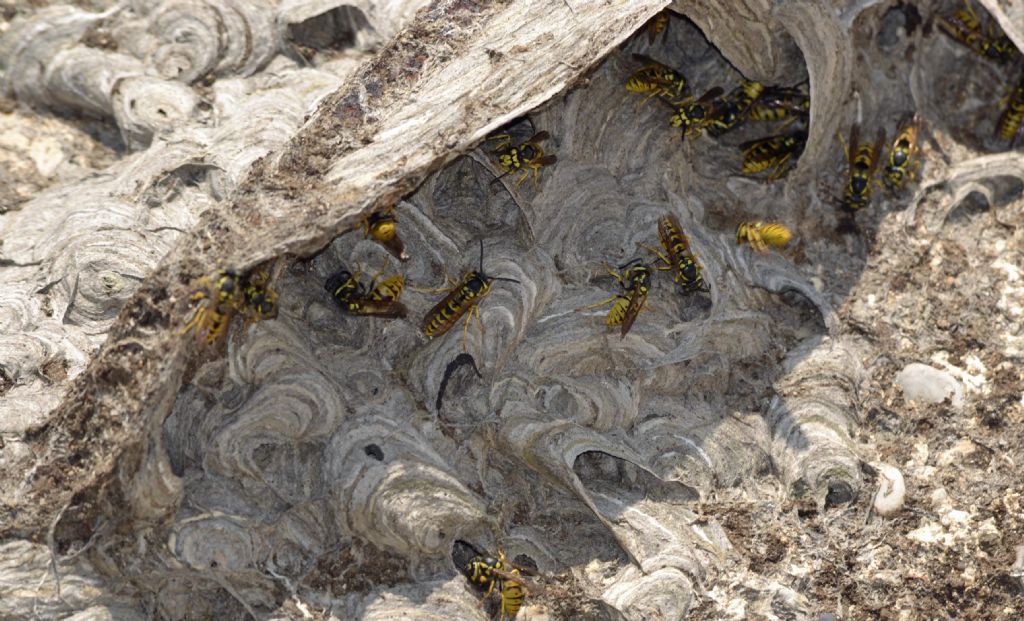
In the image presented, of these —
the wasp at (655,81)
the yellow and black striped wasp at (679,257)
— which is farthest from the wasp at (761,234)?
the wasp at (655,81)

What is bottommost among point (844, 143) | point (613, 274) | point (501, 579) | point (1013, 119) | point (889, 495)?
point (889, 495)

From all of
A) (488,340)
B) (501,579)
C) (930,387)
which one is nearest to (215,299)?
(488,340)

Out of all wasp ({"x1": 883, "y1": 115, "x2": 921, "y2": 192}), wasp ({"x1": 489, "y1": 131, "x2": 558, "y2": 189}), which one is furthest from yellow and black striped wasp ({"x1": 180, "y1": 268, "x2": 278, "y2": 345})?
wasp ({"x1": 883, "y1": 115, "x2": 921, "y2": 192})

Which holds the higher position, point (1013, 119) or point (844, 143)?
point (844, 143)

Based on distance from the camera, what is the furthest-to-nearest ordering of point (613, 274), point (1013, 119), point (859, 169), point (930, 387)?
point (1013, 119)
point (859, 169)
point (930, 387)
point (613, 274)

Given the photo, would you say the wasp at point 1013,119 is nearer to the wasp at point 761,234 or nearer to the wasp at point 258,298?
the wasp at point 761,234

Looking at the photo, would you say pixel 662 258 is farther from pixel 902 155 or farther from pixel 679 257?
pixel 902 155

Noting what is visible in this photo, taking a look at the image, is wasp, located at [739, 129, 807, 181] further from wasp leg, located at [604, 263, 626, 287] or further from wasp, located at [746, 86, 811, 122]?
wasp leg, located at [604, 263, 626, 287]

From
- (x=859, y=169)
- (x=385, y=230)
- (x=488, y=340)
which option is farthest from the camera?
(x=859, y=169)

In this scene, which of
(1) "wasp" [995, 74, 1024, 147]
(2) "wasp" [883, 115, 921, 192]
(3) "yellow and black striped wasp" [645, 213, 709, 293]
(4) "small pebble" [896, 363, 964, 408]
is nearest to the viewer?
(3) "yellow and black striped wasp" [645, 213, 709, 293]
